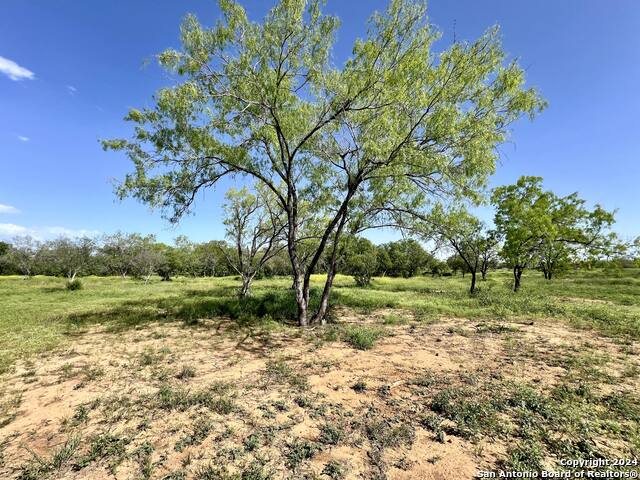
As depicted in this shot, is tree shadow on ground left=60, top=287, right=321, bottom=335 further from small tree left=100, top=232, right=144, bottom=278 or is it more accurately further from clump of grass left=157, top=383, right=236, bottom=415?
small tree left=100, top=232, right=144, bottom=278

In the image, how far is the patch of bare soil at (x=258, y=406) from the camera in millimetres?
3734

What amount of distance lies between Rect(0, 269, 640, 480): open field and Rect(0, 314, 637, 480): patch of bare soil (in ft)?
0.09

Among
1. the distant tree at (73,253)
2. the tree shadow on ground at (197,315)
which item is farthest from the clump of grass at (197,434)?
the distant tree at (73,253)

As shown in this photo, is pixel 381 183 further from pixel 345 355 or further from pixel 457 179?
pixel 345 355

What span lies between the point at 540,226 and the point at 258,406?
2278 cm

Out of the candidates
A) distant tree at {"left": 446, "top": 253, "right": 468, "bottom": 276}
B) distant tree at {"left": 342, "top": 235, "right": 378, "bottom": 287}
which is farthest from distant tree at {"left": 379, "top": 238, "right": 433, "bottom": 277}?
Answer: distant tree at {"left": 342, "top": 235, "right": 378, "bottom": 287}

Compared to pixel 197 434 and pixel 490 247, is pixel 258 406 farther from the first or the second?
pixel 490 247

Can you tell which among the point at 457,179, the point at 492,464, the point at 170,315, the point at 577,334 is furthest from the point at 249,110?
the point at 577,334

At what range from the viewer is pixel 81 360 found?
7.82 metres

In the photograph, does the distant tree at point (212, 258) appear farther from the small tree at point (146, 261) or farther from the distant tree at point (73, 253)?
the distant tree at point (73, 253)

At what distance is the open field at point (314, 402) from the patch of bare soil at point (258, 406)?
27mm

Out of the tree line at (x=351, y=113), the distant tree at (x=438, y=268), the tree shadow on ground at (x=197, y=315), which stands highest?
the tree line at (x=351, y=113)

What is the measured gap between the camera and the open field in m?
3.79

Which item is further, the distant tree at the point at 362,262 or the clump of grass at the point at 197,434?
the distant tree at the point at 362,262
